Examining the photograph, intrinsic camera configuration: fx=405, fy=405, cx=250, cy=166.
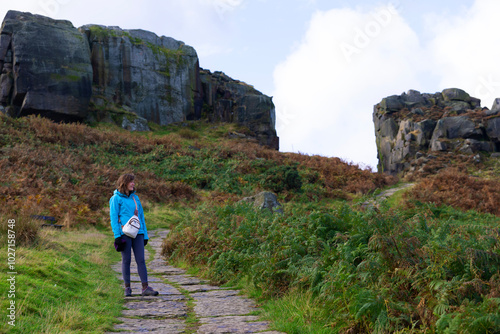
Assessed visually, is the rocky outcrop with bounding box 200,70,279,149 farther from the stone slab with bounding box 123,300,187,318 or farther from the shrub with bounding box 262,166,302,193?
the stone slab with bounding box 123,300,187,318

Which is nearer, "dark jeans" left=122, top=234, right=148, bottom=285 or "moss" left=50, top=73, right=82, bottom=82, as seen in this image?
"dark jeans" left=122, top=234, right=148, bottom=285

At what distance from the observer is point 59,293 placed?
5.24 meters

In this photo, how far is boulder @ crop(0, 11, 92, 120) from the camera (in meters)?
32.4

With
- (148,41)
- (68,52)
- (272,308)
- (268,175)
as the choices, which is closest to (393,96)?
(268,175)

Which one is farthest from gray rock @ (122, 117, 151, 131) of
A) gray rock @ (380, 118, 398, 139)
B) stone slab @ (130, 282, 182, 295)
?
stone slab @ (130, 282, 182, 295)

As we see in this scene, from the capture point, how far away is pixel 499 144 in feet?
97.6

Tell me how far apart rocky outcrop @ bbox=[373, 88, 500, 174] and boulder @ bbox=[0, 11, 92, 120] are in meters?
26.9

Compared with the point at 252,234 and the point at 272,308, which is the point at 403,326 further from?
the point at 252,234

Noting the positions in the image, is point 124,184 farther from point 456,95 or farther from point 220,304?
point 456,95

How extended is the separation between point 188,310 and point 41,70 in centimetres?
3337

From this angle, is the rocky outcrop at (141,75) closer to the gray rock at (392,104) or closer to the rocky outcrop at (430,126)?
the gray rock at (392,104)

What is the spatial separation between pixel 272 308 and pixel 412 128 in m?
31.8

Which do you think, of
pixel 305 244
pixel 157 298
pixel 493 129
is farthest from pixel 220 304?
pixel 493 129

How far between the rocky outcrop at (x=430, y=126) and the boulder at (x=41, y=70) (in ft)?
88.3
